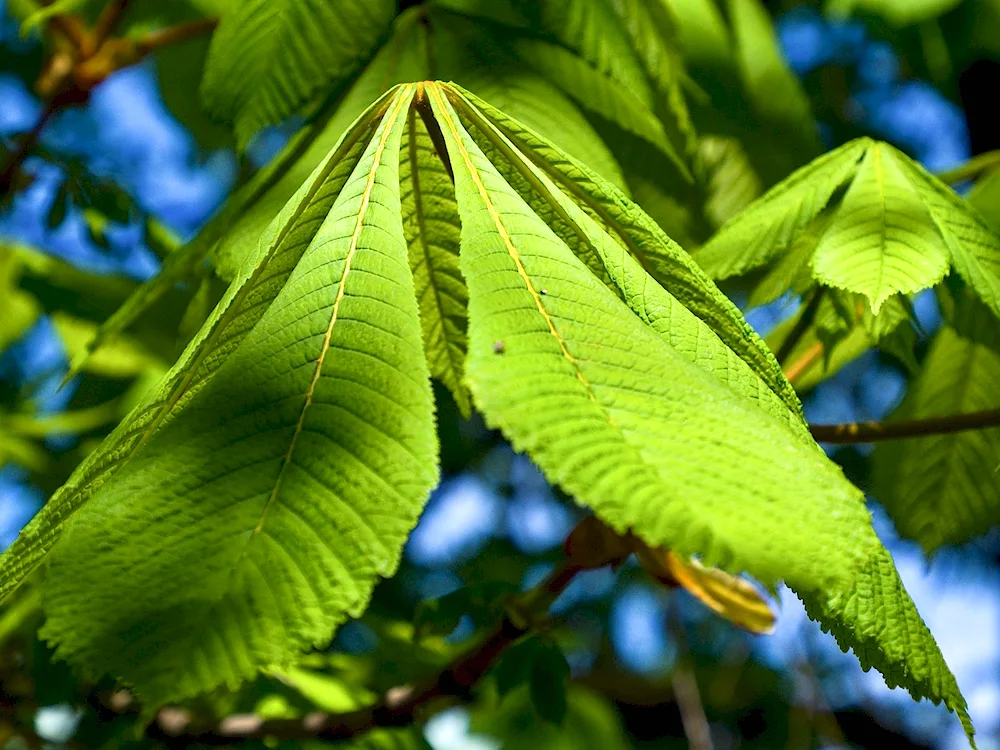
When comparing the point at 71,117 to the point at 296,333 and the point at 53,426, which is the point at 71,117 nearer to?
the point at 53,426

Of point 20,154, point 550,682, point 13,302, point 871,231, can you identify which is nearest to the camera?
point 871,231

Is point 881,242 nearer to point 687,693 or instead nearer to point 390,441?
point 390,441

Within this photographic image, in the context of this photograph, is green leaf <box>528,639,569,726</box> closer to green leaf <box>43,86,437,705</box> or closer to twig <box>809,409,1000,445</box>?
twig <box>809,409,1000,445</box>

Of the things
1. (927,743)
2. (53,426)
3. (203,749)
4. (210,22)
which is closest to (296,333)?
(203,749)

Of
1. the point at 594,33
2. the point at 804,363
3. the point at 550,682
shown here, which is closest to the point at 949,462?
the point at 804,363

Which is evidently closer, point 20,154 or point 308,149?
point 308,149
